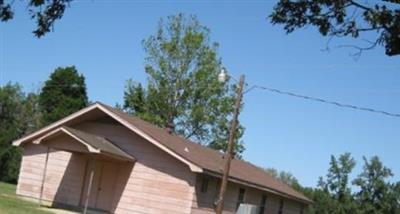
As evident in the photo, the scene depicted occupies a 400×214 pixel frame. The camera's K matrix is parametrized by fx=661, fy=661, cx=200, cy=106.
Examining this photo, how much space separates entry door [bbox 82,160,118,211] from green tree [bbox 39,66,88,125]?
27066mm

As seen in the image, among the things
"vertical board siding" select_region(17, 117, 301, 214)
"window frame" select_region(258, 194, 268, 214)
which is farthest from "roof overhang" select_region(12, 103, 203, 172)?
"window frame" select_region(258, 194, 268, 214)

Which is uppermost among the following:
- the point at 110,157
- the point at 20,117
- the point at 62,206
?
the point at 20,117

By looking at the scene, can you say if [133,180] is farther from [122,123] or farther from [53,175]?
[53,175]

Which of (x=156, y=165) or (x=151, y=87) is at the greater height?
(x=151, y=87)

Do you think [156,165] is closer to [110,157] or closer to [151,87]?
[110,157]

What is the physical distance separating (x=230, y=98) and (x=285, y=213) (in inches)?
704

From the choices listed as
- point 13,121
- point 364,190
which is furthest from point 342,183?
point 13,121

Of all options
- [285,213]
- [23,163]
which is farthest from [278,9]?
[285,213]

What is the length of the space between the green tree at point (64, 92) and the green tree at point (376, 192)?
2509cm

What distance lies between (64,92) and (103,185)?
29.2 meters

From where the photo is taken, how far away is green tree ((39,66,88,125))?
2196 inches

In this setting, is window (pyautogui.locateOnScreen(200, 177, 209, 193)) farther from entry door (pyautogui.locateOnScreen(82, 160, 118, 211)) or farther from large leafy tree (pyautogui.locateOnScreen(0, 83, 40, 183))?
large leafy tree (pyautogui.locateOnScreen(0, 83, 40, 183))

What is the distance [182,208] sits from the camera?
26297mm

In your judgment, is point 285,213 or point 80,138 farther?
point 285,213
